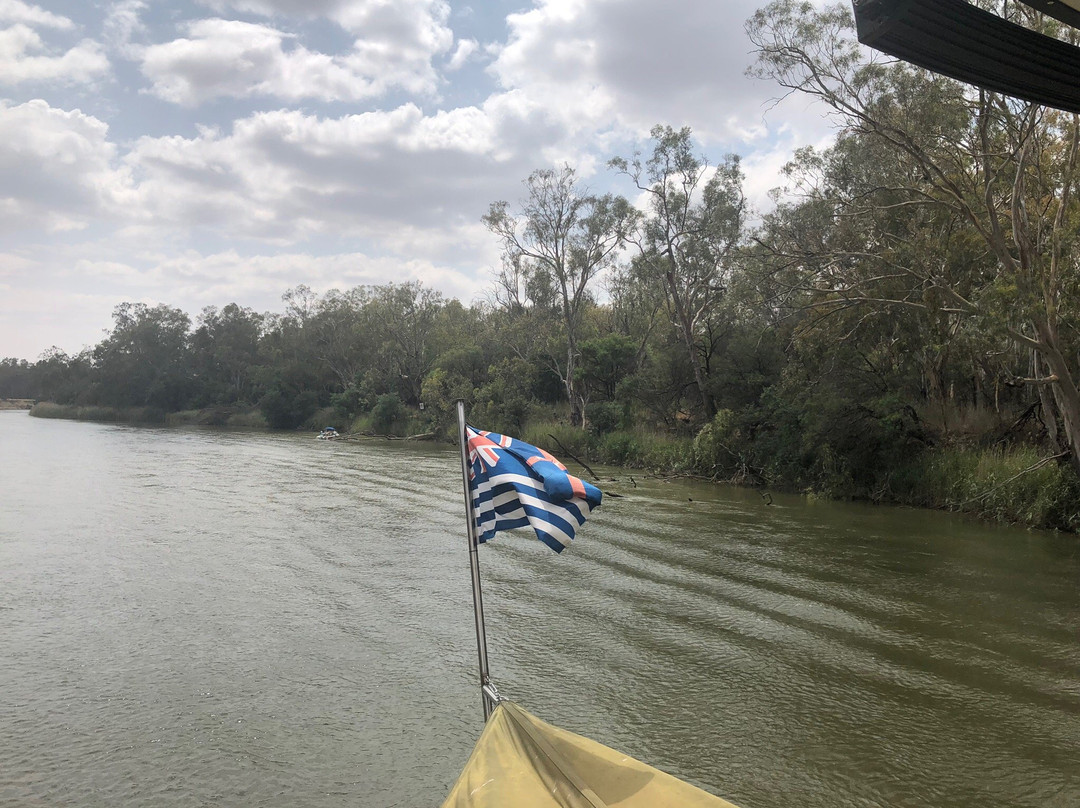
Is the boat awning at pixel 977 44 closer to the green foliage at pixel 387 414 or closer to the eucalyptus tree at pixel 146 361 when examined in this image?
the green foliage at pixel 387 414

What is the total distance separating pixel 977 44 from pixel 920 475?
1626 cm

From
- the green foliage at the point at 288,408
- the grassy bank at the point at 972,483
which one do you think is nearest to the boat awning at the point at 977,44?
the grassy bank at the point at 972,483

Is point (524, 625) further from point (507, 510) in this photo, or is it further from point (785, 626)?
point (507, 510)

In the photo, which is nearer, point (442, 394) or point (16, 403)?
point (442, 394)

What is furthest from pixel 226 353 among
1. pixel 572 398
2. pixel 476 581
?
pixel 476 581

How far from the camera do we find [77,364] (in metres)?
81.6

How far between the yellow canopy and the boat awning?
11.5 ft

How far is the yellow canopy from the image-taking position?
3516 millimetres

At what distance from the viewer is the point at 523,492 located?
4395 millimetres

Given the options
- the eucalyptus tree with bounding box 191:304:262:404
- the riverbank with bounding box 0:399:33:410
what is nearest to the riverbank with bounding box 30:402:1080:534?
the eucalyptus tree with bounding box 191:304:262:404

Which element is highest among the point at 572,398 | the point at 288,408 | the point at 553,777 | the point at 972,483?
the point at 572,398

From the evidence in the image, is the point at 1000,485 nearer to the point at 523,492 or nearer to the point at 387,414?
the point at 523,492

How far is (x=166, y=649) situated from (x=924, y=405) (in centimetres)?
1891

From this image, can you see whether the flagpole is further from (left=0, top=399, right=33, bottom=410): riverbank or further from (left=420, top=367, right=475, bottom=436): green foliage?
(left=0, top=399, right=33, bottom=410): riverbank
